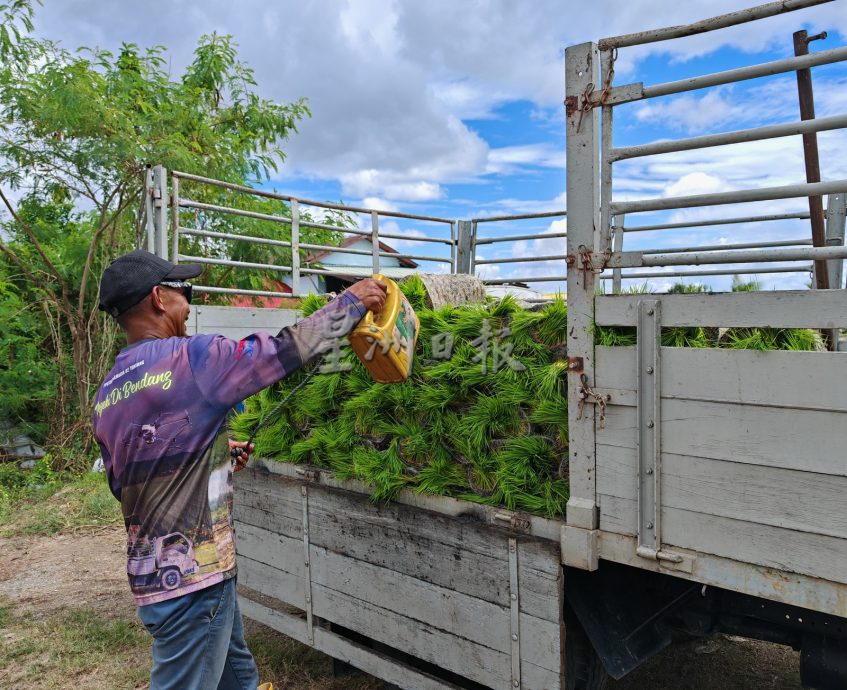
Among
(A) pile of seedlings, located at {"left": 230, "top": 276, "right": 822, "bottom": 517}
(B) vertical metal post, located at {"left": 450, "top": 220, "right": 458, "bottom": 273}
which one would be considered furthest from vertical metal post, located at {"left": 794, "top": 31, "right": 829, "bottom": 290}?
(B) vertical metal post, located at {"left": 450, "top": 220, "right": 458, "bottom": 273}

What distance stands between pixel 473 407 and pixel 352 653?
4.56 feet

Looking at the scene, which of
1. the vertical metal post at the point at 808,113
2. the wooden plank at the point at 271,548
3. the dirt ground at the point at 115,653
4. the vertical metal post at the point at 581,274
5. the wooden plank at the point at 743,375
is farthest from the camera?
the dirt ground at the point at 115,653

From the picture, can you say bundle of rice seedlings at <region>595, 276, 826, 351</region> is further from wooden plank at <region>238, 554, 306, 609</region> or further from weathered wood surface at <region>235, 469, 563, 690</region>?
wooden plank at <region>238, 554, 306, 609</region>

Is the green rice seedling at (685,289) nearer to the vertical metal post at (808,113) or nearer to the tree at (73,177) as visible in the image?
the vertical metal post at (808,113)

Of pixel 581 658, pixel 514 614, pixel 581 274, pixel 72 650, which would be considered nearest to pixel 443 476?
pixel 514 614

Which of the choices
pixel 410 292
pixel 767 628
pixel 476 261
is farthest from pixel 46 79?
pixel 767 628

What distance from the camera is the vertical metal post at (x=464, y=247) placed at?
838 cm

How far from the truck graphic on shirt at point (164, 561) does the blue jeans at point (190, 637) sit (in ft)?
0.21

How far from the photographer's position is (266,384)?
2.09 m

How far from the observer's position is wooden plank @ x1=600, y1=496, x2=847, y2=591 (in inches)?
74.4

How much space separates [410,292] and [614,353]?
119 centimetres

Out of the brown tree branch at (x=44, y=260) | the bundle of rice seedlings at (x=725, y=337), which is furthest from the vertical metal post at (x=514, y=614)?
the brown tree branch at (x=44, y=260)

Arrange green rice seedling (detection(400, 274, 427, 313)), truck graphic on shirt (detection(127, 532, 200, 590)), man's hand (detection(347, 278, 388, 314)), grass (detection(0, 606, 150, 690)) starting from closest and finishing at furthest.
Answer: truck graphic on shirt (detection(127, 532, 200, 590))
man's hand (detection(347, 278, 388, 314))
green rice seedling (detection(400, 274, 427, 313))
grass (detection(0, 606, 150, 690))

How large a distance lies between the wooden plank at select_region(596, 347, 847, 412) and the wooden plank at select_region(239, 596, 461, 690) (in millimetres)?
1519
